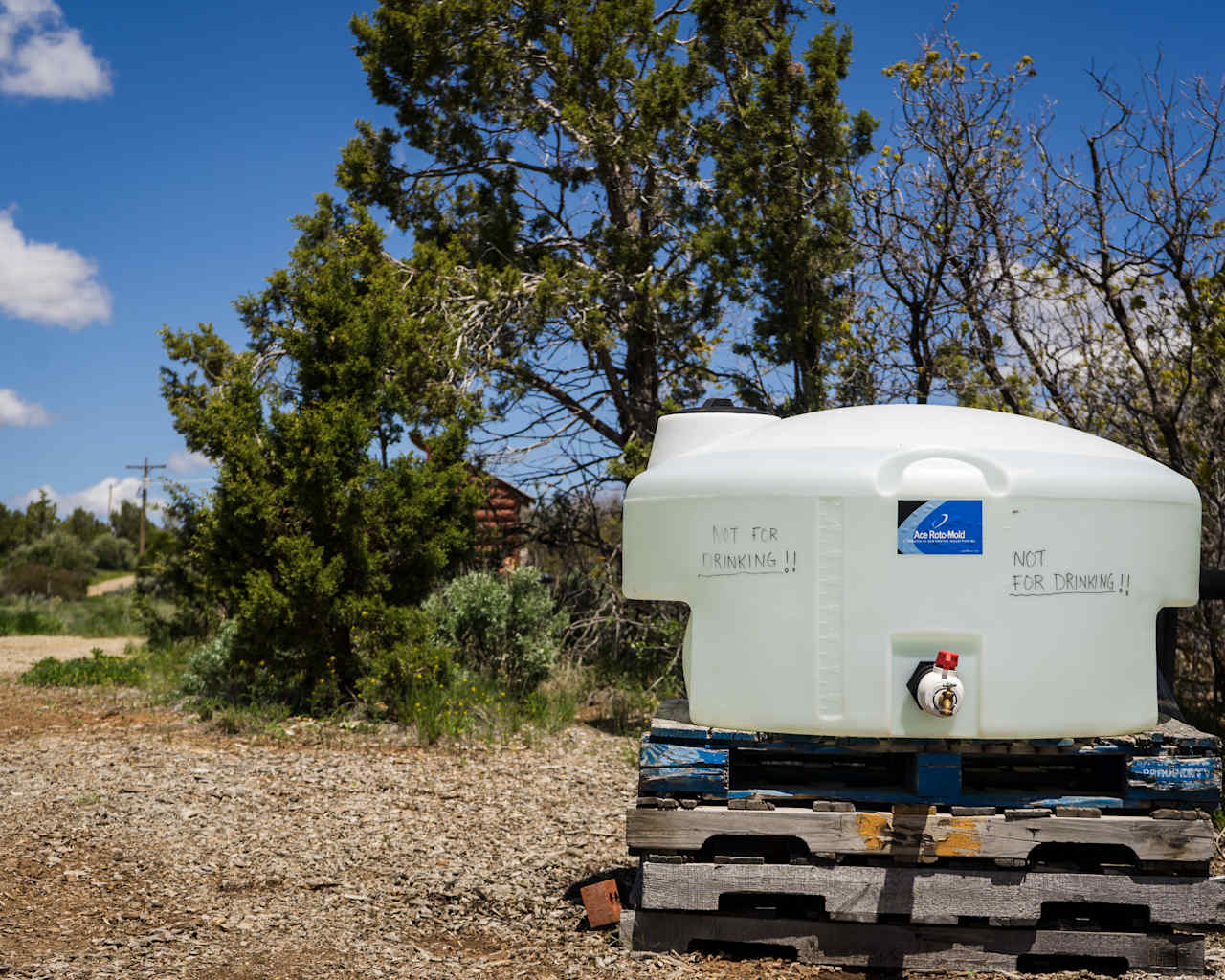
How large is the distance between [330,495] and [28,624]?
1302 centimetres

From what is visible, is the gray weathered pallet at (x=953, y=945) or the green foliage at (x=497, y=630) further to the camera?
the green foliage at (x=497, y=630)

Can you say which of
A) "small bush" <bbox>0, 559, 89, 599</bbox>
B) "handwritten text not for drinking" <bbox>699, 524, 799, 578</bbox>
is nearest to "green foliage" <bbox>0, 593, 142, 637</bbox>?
"small bush" <bbox>0, 559, 89, 599</bbox>

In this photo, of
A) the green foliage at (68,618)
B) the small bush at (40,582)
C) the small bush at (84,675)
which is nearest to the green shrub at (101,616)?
the green foliage at (68,618)

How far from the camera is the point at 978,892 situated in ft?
12.5

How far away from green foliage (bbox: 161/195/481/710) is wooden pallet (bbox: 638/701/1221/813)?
197 inches

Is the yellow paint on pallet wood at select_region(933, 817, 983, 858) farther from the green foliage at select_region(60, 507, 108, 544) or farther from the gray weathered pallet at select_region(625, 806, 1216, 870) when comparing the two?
the green foliage at select_region(60, 507, 108, 544)

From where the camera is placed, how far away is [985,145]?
833 cm

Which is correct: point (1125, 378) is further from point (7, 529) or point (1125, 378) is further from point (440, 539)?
point (7, 529)

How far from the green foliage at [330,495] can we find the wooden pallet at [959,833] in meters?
5.25

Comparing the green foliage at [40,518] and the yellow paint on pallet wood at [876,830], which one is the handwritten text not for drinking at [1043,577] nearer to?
the yellow paint on pallet wood at [876,830]

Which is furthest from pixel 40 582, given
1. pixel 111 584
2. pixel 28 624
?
pixel 111 584

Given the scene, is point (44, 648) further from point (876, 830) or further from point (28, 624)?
point (876, 830)

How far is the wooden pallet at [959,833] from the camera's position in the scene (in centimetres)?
379

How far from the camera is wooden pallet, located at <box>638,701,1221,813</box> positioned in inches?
151
